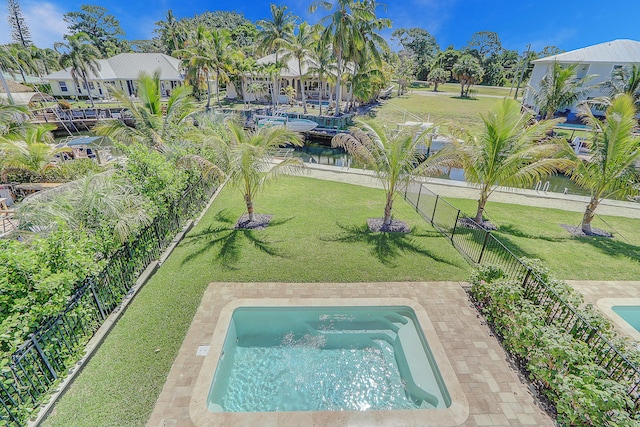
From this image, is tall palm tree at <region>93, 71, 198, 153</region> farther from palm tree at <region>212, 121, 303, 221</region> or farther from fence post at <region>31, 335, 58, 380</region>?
fence post at <region>31, 335, 58, 380</region>

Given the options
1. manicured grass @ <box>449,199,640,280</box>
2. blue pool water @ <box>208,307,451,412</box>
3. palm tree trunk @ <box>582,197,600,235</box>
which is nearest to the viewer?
blue pool water @ <box>208,307,451,412</box>

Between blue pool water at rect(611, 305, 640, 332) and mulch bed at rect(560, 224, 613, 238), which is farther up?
mulch bed at rect(560, 224, 613, 238)

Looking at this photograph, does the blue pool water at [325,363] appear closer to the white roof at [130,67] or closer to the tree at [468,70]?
the white roof at [130,67]

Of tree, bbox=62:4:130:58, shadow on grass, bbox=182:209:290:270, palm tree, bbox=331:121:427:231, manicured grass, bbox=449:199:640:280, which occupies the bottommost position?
manicured grass, bbox=449:199:640:280

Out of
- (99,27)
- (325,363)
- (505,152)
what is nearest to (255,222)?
(325,363)

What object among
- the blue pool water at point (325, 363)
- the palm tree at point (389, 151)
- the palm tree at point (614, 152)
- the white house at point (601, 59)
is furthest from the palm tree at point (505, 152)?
the white house at point (601, 59)

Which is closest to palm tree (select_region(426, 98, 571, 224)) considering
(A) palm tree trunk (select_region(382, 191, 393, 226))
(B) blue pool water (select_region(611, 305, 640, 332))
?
(A) palm tree trunk (select_region(382, 191, 393, 226))

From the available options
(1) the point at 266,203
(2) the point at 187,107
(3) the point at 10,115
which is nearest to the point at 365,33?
(2) the point at 187,107
